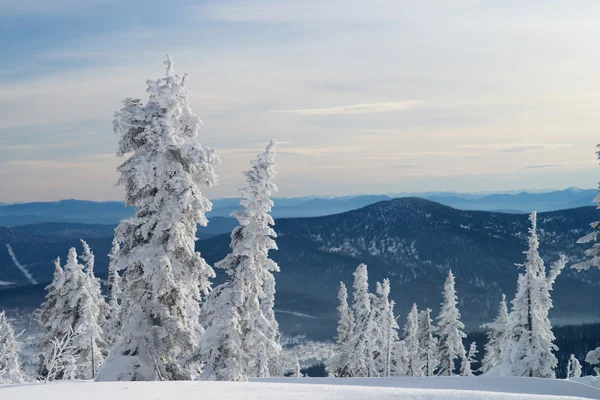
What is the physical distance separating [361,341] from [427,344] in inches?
702

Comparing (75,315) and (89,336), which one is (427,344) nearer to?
(89,336)

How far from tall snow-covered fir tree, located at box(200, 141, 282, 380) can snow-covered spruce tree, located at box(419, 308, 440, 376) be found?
41116mm

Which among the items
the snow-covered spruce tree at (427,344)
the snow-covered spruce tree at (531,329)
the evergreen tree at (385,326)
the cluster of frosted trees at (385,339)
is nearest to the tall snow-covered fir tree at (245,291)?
the snow-covered spruce tree at (531,329)

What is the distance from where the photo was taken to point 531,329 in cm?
3212

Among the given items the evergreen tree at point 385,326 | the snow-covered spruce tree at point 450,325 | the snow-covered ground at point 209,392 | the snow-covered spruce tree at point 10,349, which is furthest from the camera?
the snow-covered spruce tree at point 450,325

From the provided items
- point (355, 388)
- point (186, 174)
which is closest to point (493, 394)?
point (355, 388)

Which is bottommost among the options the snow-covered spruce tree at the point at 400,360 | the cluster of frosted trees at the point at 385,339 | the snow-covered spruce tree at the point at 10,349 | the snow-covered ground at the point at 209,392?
the snow-covered spruce tree at the point at 400,360

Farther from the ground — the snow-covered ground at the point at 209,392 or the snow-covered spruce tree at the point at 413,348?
the snow-covered ground at the point at 209,392

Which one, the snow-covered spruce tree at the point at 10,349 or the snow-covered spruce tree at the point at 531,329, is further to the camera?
the snow-covered spruce tree at the point at 10,349

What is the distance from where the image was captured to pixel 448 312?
56.0 metres

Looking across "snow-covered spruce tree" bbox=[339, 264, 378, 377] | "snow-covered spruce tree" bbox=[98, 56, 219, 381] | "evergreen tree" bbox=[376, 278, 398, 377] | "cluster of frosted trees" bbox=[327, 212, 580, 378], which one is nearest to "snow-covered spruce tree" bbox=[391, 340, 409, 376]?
"cluster of frosted trees" bbox=[327, 212, 580, 378]

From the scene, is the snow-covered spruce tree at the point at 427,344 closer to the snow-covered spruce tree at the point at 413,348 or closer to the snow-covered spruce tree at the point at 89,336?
the snow-covered spruce tree at the point at 413,348

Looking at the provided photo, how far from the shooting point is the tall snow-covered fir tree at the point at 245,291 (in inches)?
923

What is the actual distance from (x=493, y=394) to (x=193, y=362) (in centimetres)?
1352
